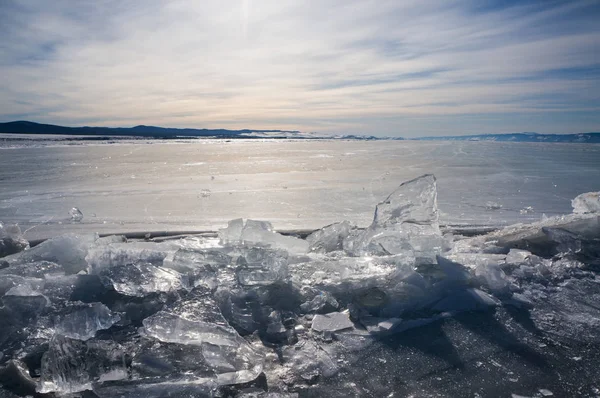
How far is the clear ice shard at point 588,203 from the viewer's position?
4137 mm

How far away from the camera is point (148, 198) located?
6.20 metres

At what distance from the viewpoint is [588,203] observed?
4191mm

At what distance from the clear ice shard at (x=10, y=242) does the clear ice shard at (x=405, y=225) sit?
276 centimetres

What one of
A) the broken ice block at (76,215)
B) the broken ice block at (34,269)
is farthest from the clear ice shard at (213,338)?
the broken ice block at (76,215)

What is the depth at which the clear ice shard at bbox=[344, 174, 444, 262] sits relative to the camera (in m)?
3.26

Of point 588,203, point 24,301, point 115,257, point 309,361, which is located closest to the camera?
point 309,361

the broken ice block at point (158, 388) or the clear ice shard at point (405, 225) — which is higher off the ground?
the clear ice shard at point (405, 225)

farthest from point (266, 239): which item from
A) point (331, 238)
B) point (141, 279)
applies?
point (141, 279)

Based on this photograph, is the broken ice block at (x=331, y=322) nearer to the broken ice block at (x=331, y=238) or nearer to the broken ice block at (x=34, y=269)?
the broken ice block at (x=331, y=238)

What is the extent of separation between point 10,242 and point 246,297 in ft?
7.55

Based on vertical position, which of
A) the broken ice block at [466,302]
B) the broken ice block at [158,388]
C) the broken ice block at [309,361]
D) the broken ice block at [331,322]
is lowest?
the broken ice block at [309,361]

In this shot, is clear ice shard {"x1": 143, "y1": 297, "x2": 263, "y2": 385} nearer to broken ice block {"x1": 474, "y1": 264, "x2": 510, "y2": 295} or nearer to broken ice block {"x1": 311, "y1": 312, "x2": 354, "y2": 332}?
broken ice block {"x1": 311, "y1": 312, "x2": 354, "y2": 332}

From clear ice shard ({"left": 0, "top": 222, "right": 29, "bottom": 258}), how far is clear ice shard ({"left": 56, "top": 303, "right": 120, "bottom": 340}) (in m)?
1.73

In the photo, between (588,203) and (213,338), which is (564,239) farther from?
(213,338)
